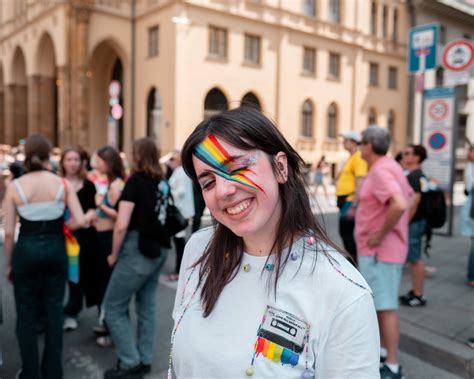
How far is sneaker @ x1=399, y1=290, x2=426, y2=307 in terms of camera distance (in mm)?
4852

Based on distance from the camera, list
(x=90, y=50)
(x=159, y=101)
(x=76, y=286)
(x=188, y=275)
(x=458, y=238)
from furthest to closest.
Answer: (x=90, y=50) < (x=159, y=101) < (x=458, y=238) < (x=76, y=286) < (x=188, y=275)

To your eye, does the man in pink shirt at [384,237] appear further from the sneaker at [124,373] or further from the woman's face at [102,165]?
the woman's face at [102,165]

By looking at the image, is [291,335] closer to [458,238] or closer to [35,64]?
[458,238]

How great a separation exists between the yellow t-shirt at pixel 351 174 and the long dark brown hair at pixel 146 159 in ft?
8.04

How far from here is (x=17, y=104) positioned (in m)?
32.4

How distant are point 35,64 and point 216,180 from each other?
30367 mm

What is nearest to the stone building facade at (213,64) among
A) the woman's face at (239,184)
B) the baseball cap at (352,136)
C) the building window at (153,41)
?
the building window at (153,41)

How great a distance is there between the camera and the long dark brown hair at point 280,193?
1343mm

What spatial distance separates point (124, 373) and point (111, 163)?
1905 mm

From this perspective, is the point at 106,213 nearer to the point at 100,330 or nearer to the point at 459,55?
the point at 100,330

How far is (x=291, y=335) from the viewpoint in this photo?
1261 mm

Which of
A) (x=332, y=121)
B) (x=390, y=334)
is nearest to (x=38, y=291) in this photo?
(x=390, y=334)

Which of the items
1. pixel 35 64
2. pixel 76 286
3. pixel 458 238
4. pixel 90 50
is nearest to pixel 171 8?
pixel 90 50

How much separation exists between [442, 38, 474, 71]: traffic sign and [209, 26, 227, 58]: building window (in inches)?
524
